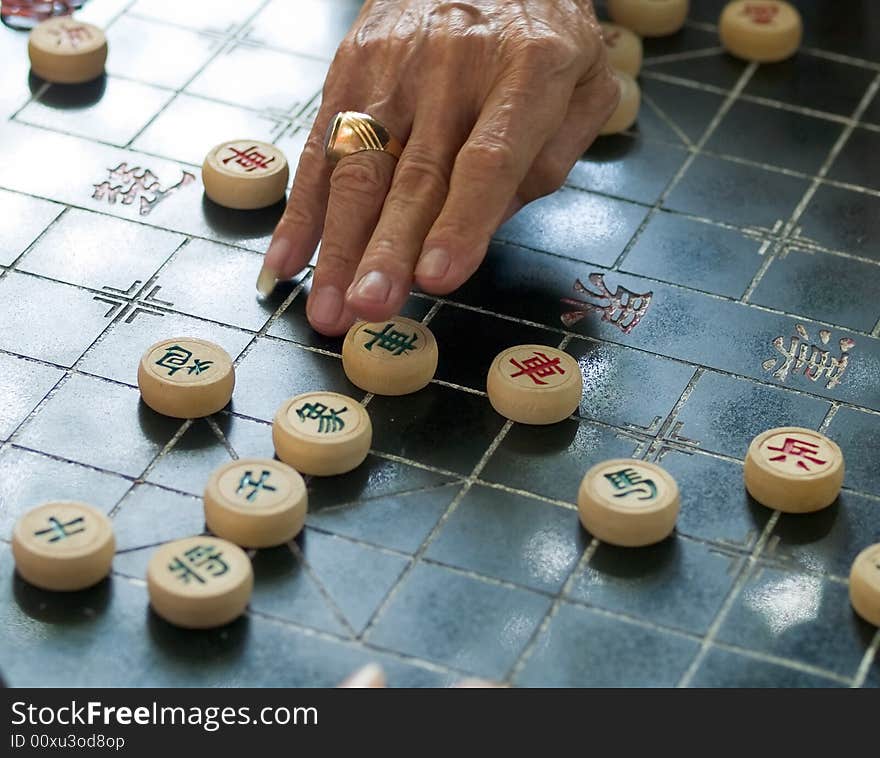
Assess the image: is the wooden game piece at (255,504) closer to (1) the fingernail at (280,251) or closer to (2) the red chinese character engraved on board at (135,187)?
(1) the fingernail at (280,251)

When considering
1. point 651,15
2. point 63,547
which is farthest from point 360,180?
point 651,15

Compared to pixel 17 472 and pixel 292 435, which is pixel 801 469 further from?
pixel 17 472

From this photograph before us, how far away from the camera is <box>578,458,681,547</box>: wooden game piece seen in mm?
3229

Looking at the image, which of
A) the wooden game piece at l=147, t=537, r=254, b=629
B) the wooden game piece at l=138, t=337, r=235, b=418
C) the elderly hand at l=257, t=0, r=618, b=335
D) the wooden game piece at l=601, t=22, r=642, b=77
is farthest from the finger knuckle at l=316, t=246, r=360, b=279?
the wooden game piece at l=601, t=22, r=642, b=77

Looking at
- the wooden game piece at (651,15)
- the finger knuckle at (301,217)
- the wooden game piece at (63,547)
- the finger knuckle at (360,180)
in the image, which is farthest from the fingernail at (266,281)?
the wooden game piece at (651,15)

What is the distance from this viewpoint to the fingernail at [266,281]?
386 centimetres

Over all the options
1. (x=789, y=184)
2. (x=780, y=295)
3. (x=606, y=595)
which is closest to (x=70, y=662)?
(x=606, y=595)

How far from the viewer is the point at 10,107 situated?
455 centimetres

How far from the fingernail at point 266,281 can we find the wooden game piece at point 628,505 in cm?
98

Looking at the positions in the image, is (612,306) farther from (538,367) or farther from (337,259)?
(337,259)

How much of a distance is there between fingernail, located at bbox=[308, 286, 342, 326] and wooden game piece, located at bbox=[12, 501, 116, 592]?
0.78 metres

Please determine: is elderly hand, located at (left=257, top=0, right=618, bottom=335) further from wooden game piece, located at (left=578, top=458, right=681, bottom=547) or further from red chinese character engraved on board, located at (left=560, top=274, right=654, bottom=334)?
wooden game piece, located at (left=578, top=458, right=681, bottom=547)

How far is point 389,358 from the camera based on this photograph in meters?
3.58
